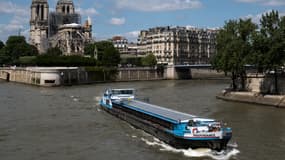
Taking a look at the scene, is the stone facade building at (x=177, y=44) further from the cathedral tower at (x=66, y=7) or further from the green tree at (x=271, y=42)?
the green tree at (x=271, y=42)

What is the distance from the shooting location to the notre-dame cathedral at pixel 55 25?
138500 millimetres

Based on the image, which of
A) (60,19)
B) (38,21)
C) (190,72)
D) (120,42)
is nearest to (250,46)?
(190,72)

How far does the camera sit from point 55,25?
494ft

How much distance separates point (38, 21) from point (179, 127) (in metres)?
139

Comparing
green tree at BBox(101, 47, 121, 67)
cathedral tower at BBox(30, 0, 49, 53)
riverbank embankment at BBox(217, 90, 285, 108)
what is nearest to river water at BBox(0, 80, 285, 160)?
riverbank embankment at BBox(217, 90, 285, 108)

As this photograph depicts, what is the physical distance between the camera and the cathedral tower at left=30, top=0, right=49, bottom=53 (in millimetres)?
150750

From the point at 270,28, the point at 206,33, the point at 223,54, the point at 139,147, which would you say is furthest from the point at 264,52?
the point at 206,33

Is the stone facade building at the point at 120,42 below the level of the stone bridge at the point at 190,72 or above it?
above

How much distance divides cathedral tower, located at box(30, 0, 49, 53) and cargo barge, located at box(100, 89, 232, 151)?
12648 cm

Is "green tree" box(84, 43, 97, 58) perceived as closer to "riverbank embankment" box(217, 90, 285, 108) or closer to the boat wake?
"riverbank embankment" box(217, 90, 285, 108)

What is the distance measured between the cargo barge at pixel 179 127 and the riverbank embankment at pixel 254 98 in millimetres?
14591

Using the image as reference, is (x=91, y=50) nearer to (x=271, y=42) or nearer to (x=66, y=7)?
(x=66, y=7)

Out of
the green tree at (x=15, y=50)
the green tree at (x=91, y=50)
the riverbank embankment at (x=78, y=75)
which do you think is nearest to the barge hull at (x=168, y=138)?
the riverbank embankment at (x=78, y=75)

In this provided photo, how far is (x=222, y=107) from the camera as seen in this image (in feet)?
125
